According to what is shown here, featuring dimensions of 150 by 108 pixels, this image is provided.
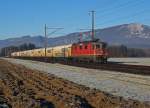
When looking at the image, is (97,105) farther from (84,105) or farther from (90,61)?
(90,61)

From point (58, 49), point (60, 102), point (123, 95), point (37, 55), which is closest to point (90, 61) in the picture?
point (58, 49)

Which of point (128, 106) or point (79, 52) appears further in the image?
point (79, 52)

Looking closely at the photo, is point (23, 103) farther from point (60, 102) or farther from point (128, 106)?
point (128, 106)

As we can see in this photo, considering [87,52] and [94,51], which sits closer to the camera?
[94,51]

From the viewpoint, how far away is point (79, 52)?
205 feet

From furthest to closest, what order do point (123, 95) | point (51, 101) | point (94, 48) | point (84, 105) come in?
point (94, 48) < point (123, 95) < point (51, 101) < point (84, 105)

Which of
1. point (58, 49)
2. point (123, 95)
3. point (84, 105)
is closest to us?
point (84, 105)

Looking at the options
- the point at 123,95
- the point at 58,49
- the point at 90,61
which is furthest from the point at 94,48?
the point at 123,95

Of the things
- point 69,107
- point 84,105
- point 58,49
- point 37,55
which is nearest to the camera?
point 69,107

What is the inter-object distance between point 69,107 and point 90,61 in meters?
45.9

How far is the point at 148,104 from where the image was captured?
15.0 meters

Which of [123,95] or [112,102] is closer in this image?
[112,102]

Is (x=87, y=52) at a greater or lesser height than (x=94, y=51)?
lesser

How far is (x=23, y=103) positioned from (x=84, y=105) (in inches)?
76.6
